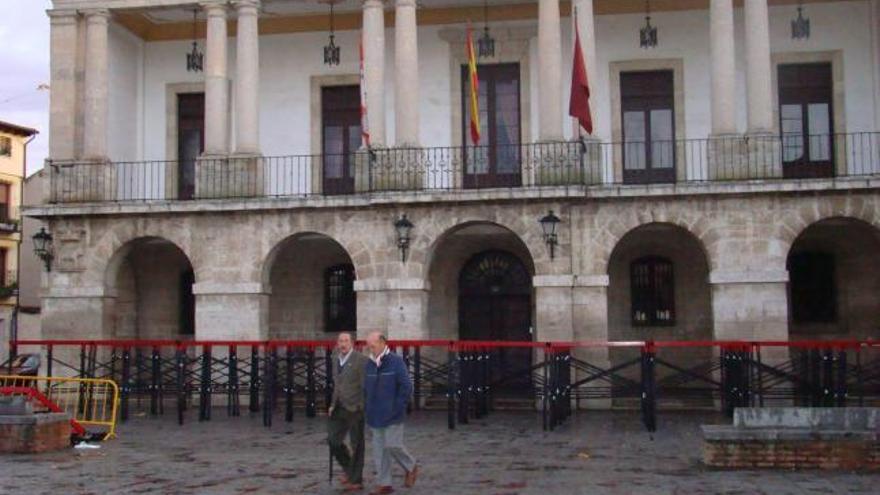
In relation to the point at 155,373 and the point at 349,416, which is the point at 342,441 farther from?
the point at 155,373

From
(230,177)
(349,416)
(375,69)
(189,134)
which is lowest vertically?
(349,416)

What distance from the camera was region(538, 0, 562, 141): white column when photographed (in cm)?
2338

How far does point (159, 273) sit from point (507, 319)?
28.0ft

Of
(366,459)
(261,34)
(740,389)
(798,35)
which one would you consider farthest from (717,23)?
(366,459)

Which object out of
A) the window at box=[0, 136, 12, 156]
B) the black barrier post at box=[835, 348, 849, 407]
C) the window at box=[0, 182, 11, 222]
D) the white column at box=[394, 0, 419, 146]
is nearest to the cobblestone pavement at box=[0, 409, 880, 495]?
the black barrier post at box=[835, 348, 849, 407]

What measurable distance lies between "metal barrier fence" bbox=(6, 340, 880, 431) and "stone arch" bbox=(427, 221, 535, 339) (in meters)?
1.14

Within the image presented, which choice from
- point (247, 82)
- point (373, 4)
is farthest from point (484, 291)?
point (247, 82)

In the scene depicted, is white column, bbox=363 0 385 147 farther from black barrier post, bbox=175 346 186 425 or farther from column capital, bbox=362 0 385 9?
black barrier post, bbox=175 346 186 425

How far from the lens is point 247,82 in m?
24.8

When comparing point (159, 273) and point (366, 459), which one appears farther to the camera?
point (159, 273)

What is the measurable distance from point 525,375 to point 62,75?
12.4 meters

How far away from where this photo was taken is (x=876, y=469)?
13.4 m

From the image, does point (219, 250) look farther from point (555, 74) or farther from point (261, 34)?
point (555, 74)

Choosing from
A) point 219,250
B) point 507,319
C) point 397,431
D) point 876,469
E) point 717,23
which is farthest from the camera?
point 507,319
